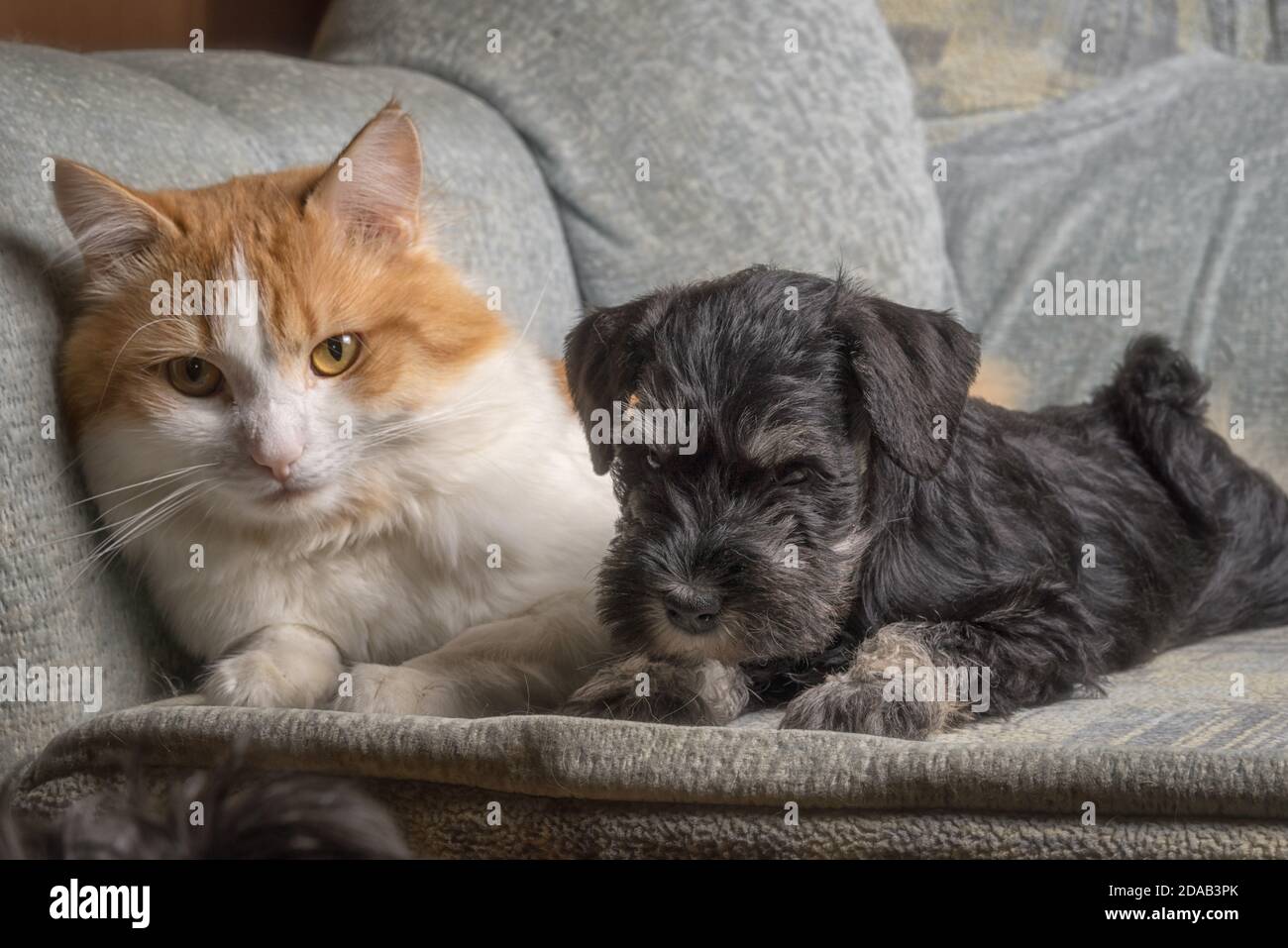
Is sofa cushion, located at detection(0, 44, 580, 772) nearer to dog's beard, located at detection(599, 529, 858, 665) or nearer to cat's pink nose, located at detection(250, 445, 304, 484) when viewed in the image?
cat's pink nose, located at detection(250, 445, 304, 484)

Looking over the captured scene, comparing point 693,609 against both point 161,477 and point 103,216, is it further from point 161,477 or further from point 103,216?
point 103,216

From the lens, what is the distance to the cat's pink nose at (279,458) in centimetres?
198

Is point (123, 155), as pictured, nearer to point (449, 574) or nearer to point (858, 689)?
point (449, 574)

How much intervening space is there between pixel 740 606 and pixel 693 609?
0.22 feet

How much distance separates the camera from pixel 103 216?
6.87ft

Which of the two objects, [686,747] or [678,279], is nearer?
[686,747]

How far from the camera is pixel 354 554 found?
224 centimetres

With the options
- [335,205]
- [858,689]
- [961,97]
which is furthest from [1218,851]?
[961,97]

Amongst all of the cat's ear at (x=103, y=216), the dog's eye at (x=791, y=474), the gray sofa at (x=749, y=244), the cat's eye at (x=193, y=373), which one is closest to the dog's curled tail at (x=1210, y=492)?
the gray sofa at (x=749, y=244)

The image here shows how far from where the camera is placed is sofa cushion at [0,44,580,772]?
2051 mm

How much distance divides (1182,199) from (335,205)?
2.47m

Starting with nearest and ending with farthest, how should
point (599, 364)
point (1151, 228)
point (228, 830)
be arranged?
point (228, 830) → point (599, 364) → point (1151, 228)

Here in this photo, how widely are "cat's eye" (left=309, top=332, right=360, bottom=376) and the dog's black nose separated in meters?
0.66

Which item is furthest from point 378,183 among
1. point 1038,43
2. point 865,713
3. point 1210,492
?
point 1038,43
